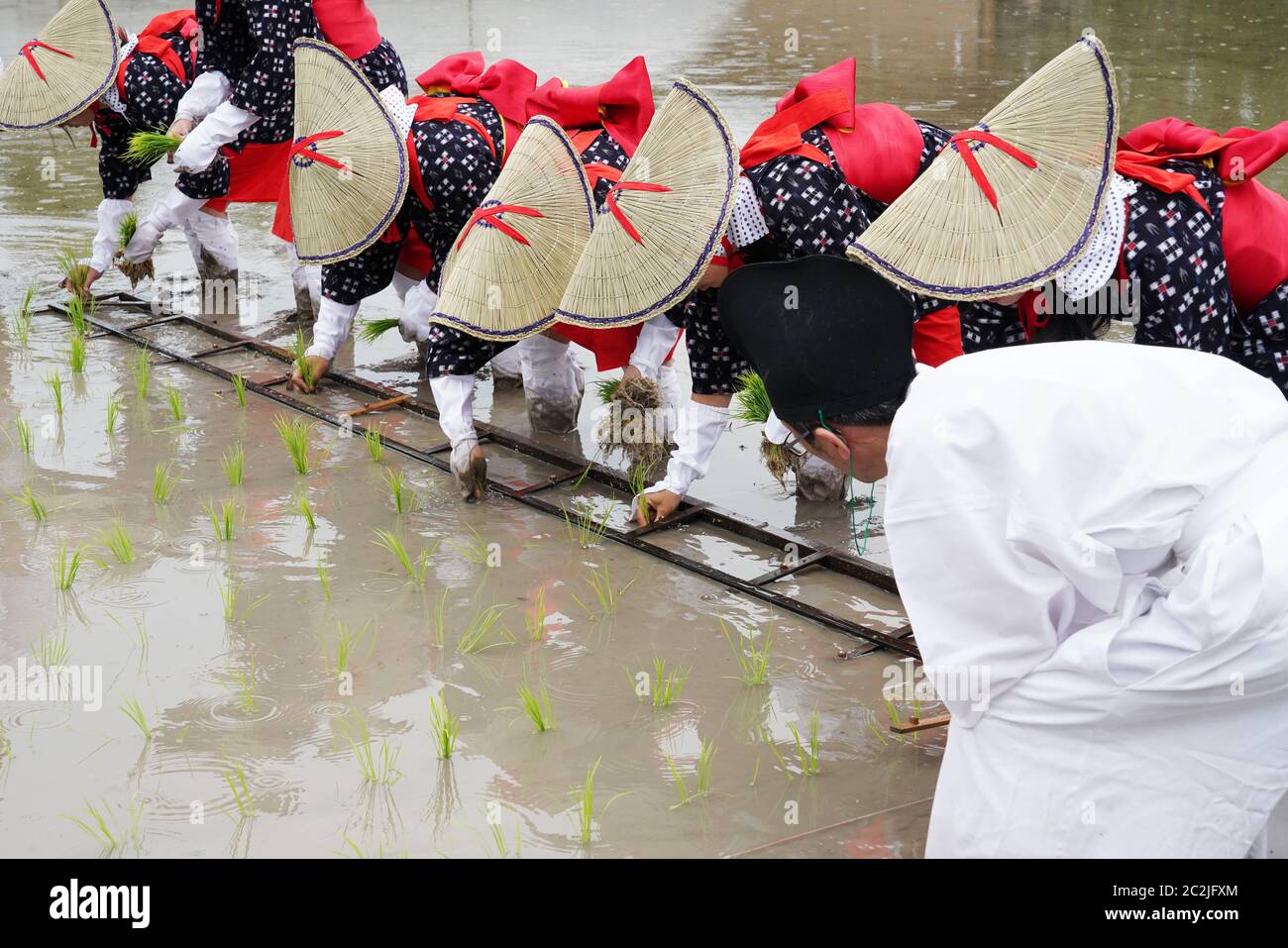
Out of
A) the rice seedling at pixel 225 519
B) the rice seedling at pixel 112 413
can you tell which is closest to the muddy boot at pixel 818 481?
the rice seedling at pixel 225 519

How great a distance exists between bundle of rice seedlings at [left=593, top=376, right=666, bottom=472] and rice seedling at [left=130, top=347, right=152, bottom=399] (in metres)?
1.80

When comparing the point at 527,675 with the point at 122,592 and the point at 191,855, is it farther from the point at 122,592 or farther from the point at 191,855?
the point at 122,592

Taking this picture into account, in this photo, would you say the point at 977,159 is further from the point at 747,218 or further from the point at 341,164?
the point at 341,164

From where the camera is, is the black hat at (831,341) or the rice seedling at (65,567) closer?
the black hat at (831,341)

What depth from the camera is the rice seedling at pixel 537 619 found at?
3.40 m

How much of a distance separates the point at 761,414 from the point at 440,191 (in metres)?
1.31

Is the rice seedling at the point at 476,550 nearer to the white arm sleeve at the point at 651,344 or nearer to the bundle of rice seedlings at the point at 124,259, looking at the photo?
the white arm sleeve at the point at 651,344

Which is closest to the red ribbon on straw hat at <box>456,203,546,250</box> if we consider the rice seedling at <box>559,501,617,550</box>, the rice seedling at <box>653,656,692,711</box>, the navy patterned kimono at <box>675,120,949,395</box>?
the navy patterned kimono at <box>675,120,949,395</box>

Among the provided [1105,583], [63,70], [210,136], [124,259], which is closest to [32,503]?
[210,136]

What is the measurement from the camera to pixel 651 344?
415 cm

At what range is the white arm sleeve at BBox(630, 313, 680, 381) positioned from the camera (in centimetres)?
414

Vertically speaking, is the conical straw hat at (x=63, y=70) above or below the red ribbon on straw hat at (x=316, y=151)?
above

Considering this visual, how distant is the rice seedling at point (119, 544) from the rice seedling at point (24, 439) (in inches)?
30.5

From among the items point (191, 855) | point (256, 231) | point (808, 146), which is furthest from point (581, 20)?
point (191, 855)
